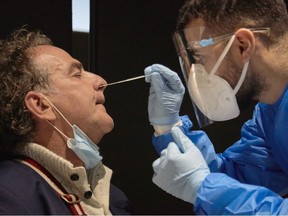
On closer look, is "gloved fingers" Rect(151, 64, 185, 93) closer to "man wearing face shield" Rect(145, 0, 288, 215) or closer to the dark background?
"man wearing face shield" Rect(145, 0, 288, 215)

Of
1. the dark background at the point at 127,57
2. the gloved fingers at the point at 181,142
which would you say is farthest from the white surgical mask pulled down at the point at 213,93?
the dark background at the point at 127,57

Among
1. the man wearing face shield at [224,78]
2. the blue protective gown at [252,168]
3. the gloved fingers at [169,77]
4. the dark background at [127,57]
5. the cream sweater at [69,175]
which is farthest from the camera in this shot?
the dark background at [127,57]

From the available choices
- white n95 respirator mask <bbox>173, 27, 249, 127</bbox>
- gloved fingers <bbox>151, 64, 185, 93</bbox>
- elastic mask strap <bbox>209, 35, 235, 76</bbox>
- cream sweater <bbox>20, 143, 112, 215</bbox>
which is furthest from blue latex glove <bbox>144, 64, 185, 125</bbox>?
cream sweater <bbox>20, 143, 112, 215</bbox>

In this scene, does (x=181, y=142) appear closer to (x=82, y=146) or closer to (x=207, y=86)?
(x=207, y=86)

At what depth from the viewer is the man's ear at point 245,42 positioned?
54.7 inches

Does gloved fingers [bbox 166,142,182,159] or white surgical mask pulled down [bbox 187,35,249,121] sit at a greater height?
white surgical mask pulled down [bbox 187,35,249,121]

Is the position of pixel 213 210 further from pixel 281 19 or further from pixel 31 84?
pixel 31 84

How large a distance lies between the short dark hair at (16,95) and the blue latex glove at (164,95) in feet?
1.39

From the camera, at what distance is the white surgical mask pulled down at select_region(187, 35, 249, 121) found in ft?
4.85

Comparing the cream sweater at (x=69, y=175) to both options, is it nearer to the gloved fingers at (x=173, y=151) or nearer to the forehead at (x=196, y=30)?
the gloved fingers at (x=173, y=151)

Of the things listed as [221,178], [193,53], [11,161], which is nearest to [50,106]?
[11,161]

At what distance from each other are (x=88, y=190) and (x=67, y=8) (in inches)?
41.0

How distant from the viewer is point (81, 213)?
1.41 metres

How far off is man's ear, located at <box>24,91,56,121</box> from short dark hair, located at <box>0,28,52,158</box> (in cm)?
2
